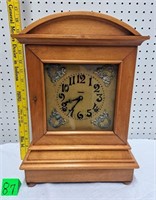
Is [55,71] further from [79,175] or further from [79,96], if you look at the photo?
[79,175]

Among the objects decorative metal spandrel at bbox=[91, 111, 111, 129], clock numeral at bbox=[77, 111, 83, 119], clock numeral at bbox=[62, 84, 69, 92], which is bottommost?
decorative metal spandrel at bbox=[91, 111, 111, 129]

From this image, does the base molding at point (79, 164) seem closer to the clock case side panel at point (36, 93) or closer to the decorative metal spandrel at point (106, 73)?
the clock case side panel at point (36, 93)

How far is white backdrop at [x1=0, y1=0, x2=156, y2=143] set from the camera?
729 millimetres

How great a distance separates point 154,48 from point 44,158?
0.54 m

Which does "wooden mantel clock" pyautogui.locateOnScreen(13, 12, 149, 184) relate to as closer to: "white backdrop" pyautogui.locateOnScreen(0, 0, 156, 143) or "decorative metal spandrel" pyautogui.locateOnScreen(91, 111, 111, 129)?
"decorative metal spandrel" pyautogui.locateOnScreen(91, 111, 111, 129)

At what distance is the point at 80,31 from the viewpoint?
52 centimetres

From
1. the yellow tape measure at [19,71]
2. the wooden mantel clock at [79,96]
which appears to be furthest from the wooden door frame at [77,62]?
the yellow tape measure at [19,71]

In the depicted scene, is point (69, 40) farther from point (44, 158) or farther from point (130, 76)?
point (44, 158)

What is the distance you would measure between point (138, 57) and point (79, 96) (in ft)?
1.07

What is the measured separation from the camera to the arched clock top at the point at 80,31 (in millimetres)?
503

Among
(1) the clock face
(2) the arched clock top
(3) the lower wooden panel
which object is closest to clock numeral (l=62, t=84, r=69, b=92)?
(1) the clock face

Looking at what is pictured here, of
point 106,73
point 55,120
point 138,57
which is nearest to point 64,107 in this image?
point 55,120

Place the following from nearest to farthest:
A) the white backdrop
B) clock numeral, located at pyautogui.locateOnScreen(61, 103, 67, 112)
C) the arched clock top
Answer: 1. the arched clock top
2. clock numeral, located at pyautogui.locateOnScreen(61, 103, 67, 112)
3. the white backdrop

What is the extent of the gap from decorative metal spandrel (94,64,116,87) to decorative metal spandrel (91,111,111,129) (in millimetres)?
99
